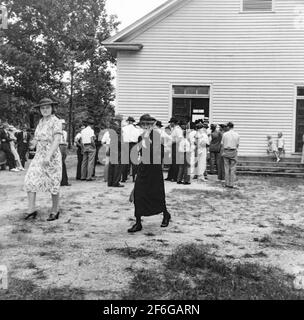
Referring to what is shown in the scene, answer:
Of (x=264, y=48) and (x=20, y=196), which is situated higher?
(x=264, y=48)

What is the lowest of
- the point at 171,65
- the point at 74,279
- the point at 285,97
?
the point at 74,279

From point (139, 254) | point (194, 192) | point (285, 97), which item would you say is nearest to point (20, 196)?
point (194, 192)

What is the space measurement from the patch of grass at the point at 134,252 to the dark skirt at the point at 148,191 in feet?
3.46

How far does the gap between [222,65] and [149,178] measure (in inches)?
455

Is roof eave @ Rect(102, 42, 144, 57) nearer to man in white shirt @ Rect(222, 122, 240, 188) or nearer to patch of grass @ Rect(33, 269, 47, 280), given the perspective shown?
man in white shirt @ Rect(222, 122, 240, 188)

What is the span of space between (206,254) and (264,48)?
43.3 feet

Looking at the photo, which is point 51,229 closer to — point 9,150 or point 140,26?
point 9,150

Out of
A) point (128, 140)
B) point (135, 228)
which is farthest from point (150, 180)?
point (128, 140)

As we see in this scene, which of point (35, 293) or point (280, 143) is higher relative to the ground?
point (280, 143)

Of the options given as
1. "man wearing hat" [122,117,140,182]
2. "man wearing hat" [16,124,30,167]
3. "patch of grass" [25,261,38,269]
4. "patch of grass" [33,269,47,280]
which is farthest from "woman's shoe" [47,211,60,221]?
"man wearing hat" [16,124,30,167]

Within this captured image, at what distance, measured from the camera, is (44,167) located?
23.8 feet

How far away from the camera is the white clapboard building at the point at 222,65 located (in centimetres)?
1709
